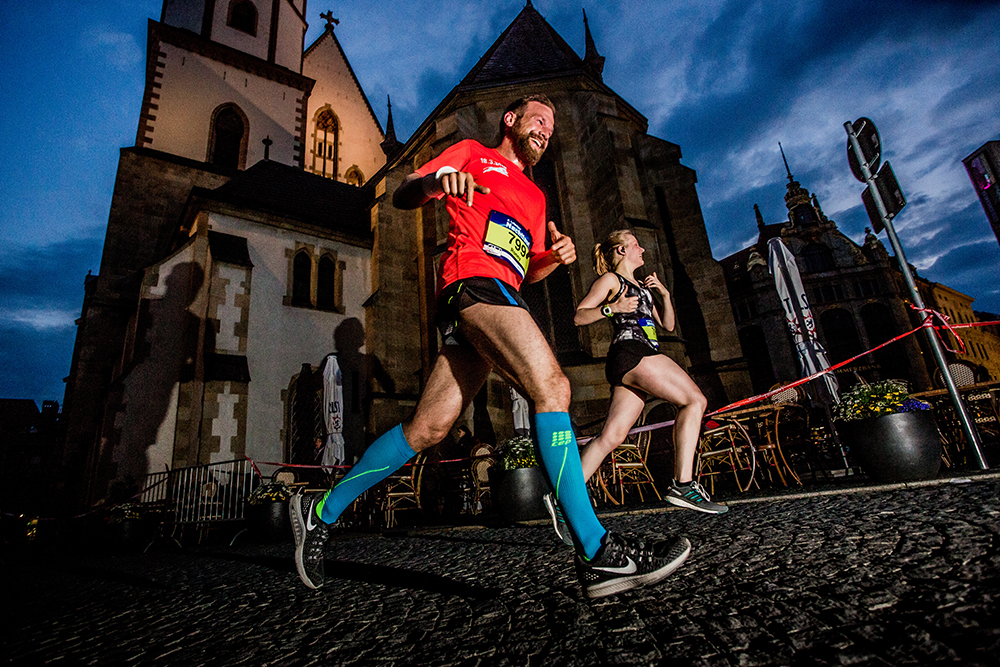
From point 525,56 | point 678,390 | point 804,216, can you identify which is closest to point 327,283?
point 525,56

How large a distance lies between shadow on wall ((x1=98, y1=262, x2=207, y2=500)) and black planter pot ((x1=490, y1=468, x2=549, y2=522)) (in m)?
9.20

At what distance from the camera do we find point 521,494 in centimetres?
498

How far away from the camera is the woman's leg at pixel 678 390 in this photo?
315cm

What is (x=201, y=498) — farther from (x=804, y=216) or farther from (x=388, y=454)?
(x=804, y=216)

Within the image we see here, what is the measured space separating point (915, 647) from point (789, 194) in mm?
50612

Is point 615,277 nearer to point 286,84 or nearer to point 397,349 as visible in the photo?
point 397,349

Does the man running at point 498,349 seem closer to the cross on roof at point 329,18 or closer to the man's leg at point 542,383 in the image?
the man's leg at point 542,383

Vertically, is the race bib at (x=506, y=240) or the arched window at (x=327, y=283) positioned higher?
the arched window at (x=327, y=283)

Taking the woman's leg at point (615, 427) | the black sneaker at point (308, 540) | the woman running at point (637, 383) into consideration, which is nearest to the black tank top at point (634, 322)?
the woman running at point (637, 383)

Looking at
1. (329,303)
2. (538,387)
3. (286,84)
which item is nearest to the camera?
(538,387)

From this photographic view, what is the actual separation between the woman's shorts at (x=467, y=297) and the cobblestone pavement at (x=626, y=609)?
107cm

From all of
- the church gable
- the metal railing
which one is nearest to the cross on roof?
the church gable

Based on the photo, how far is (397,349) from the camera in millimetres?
13688

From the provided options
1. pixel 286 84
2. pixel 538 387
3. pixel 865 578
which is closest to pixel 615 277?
Answer: pixel 538 387
